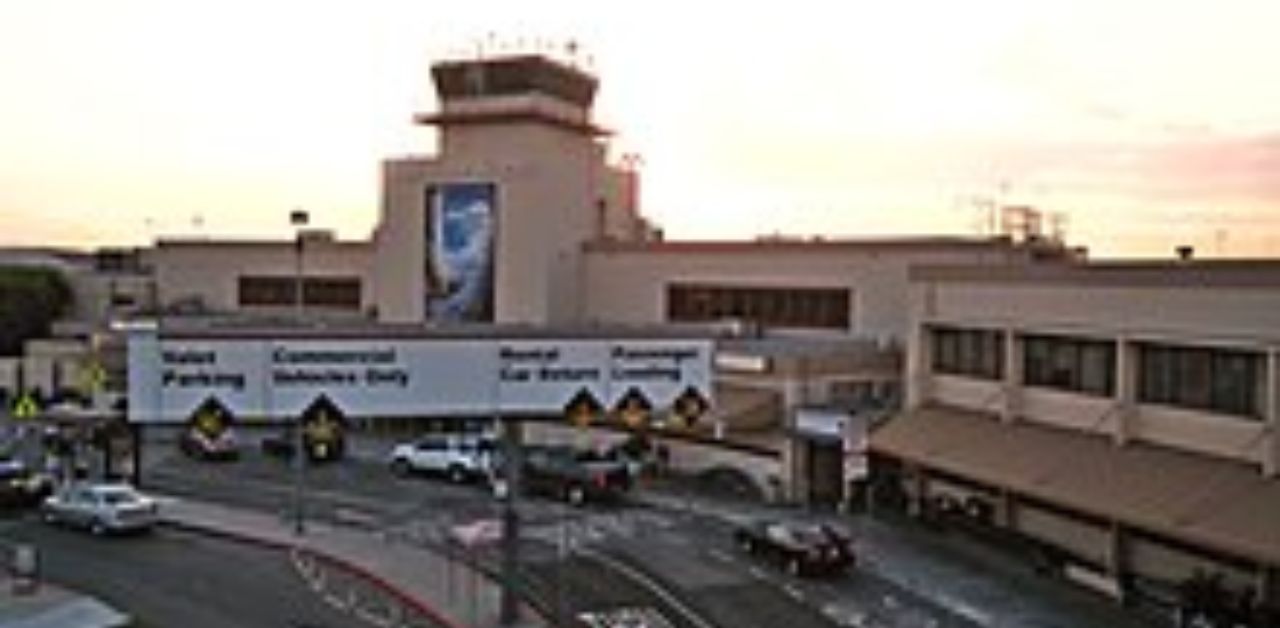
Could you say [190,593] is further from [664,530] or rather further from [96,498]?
[664,530]

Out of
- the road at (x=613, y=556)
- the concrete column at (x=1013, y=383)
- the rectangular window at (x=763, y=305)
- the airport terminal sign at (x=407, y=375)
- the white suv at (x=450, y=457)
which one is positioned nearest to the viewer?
the airport terminal sign at (x=407, y=375)

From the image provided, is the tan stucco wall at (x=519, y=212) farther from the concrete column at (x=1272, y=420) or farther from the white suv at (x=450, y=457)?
the concrete column at (x=1272, y=420)

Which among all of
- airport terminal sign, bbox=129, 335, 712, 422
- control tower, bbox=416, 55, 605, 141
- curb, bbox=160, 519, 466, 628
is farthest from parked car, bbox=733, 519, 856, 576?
control tower, bbox=416, 55, 605, 141

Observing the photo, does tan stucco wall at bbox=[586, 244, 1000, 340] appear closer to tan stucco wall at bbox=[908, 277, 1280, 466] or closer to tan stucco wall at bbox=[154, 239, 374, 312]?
tan stucco wall at bbox=[908, 277, 1280, 466]

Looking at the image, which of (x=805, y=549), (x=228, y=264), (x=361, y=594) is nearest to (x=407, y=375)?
(x=361, y=594)

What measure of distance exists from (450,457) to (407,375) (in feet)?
76.5

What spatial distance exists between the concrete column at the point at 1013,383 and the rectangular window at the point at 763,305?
1780 centimetres

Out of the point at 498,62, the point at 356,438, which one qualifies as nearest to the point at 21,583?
the point at 356,438

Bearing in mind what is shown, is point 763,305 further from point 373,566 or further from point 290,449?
point 373,566

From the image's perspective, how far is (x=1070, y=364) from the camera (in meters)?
39.5

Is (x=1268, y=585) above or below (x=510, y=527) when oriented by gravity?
below

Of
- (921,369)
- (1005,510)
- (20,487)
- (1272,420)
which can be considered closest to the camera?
(1272,420)

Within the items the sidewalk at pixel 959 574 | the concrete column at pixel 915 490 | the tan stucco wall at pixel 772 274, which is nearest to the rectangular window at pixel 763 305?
the tan stucco wall at pixel 772 274

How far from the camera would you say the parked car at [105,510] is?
4103 centimetres
